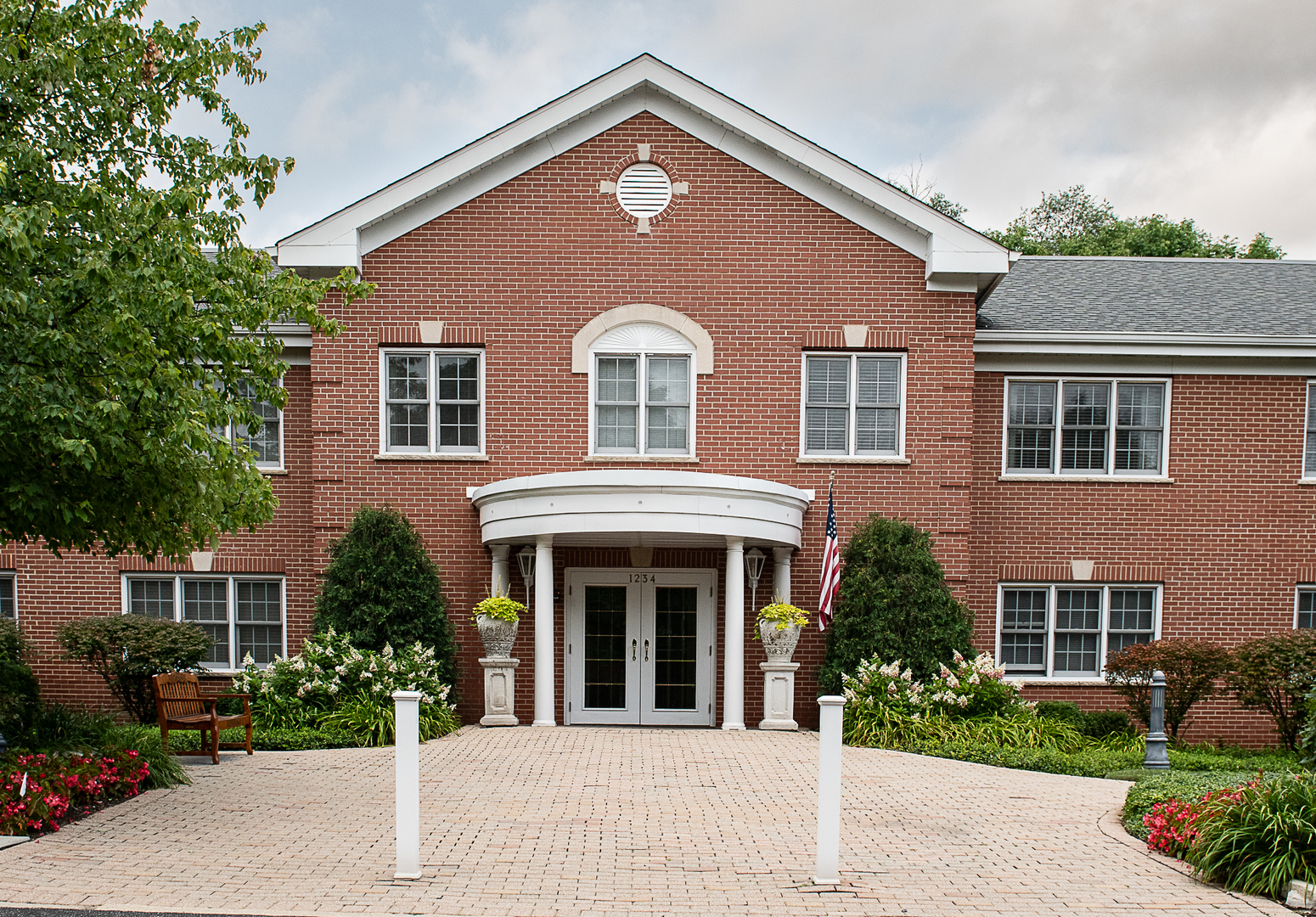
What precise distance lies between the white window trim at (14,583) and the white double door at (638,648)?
27.9 feet

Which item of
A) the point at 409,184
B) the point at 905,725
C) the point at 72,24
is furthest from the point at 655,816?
the point at 409,184

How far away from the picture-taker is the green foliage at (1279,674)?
44.5 ft

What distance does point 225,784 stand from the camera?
33.7ft

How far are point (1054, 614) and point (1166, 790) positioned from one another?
23.1 feet

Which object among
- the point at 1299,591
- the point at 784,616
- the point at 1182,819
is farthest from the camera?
the point at 1299,591

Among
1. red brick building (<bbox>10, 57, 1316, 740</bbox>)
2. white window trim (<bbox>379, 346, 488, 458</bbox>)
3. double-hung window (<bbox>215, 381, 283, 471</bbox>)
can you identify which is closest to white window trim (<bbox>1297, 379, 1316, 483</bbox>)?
red brick building (<bbox>10, 57, 1316, 740</bbox>)

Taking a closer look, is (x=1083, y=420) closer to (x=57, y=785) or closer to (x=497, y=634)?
(x=497, y=634)

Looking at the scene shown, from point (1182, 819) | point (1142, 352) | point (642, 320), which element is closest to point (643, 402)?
point (642, 320)

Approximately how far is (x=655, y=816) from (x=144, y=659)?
8.95 metres

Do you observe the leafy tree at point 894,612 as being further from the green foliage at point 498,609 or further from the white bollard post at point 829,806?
the white bollard post at point 829,806

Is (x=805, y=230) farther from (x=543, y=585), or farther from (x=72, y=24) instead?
(x=72, y=24)

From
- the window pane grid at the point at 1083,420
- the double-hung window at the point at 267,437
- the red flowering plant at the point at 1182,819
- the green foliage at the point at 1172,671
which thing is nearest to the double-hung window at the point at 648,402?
the double-hung window at the point at 267,437

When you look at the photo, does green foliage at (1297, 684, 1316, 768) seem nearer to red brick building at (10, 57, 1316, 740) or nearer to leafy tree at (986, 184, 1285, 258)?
red brick building at (10, 57, 1316, 740)

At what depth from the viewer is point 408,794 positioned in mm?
6949
